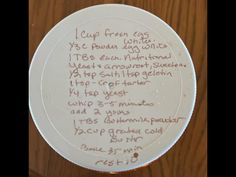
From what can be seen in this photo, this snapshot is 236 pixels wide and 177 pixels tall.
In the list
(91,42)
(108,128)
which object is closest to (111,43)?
(91,42)

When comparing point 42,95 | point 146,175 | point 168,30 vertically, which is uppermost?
point 168,30

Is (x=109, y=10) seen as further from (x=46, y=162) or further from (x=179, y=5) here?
(x=46, y=162)

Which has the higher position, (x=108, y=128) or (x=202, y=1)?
(x=202, y=1)
